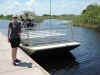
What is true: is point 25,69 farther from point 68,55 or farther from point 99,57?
point 99,57

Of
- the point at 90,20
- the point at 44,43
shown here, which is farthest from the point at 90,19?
the point at 44,43

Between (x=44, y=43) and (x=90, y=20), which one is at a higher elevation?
(x=90, y=20)

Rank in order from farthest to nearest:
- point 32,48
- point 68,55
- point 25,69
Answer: point 68,55 < point 32,48 < point 25,69

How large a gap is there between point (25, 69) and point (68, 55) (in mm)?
4492

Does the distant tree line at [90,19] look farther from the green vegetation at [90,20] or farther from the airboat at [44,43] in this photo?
the airboat at [44,43]

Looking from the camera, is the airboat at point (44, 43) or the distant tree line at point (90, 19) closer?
the airboat at point (44, 43)

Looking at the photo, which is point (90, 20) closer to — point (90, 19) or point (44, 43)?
point (90, 19)

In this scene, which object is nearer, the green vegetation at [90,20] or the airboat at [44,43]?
the airboat at [44,43]

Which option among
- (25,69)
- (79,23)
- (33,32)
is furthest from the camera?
(79,23)

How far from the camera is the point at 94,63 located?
723cm

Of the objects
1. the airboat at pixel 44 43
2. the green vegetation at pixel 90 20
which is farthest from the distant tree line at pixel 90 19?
the airboat at pixel 44 43

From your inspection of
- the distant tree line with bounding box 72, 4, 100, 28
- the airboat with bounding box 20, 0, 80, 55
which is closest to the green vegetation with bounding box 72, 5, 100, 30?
the distant tree line with bounding box 72, 4, 100, 28

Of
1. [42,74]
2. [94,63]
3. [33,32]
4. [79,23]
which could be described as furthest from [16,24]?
[79,23]

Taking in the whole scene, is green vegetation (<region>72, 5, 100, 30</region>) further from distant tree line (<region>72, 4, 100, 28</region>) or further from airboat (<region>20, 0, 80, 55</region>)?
airboat (<region>20, 0, 80, 55</region>)
